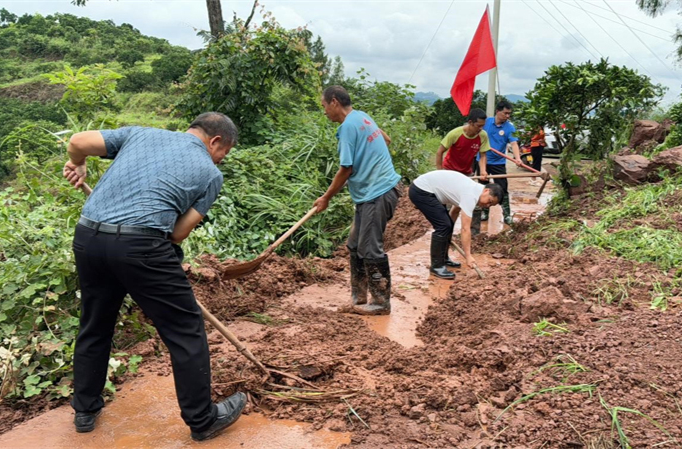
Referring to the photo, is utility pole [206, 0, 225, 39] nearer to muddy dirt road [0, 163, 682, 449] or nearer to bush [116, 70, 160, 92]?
muddy dirt road [0, 163, 682, 449]

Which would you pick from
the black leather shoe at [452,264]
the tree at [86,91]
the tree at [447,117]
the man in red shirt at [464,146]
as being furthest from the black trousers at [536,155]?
the tree at [447,117]

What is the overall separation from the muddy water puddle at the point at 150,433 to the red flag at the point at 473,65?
7.61 metres

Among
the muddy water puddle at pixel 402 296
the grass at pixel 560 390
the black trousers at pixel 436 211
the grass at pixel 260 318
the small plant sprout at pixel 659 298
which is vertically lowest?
the muddy water puddle at pixel 402 296

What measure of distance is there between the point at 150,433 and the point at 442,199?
3.62 m

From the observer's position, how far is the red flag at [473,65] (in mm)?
9469

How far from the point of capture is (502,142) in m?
7.57

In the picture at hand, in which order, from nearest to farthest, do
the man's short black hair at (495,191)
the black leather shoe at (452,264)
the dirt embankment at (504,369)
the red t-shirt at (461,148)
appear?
the dirt embankment at (504,369) → the man's short black hair at (495,191) → the black leather shoe at (452,264) → the red t-shirt at (461,148)

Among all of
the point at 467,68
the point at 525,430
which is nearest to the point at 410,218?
the point at 467,68

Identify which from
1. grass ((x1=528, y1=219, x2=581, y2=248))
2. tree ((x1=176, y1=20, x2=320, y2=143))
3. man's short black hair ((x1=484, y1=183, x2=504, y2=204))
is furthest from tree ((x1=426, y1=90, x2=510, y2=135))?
man's short black hair ((x1=484, y1=183, x2=504, y2=204))

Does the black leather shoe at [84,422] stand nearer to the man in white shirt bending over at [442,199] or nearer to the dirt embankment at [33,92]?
the man in white shirt bending over at [442,199]

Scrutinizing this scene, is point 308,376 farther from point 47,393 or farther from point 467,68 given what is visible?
point 467,68

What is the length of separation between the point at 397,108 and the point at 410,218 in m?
3.69

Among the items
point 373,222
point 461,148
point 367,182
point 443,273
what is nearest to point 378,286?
point 373,222

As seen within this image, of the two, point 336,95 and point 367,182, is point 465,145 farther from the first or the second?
point 336,95
